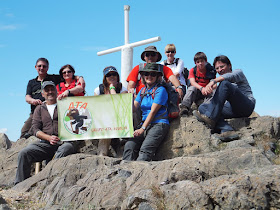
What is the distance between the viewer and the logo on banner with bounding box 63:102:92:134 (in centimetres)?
870

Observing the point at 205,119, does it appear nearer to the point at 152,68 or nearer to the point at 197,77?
the point at 197,77

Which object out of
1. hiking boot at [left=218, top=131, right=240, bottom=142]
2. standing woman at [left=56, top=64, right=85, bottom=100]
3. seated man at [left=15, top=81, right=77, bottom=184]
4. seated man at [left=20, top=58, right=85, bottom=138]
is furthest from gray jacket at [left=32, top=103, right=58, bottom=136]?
hiking boot at [left=218, top=131, right=240, bottom=142]

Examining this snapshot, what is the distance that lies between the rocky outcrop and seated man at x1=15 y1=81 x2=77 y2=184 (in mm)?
528

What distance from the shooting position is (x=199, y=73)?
945 cm

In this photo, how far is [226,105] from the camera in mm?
8570

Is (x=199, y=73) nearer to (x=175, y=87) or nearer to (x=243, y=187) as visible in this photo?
(x=175, y=87)

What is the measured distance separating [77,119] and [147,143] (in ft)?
6.44

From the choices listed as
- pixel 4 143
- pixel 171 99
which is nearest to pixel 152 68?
pixel 171 99

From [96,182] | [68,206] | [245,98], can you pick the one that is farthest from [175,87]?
[68,206]

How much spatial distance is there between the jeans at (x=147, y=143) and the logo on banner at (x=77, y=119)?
1.23m

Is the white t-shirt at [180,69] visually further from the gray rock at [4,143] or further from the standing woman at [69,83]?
the gray rock at [4,143]

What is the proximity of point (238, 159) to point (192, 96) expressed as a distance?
3.04 metres

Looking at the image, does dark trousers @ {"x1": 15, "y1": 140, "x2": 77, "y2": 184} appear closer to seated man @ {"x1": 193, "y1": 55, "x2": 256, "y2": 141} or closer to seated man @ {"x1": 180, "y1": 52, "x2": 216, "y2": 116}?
seated man @ {"x1": 180, "y1": 52, "x2": 216, "y2": 116}

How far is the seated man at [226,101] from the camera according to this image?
Answer: 317 inches
